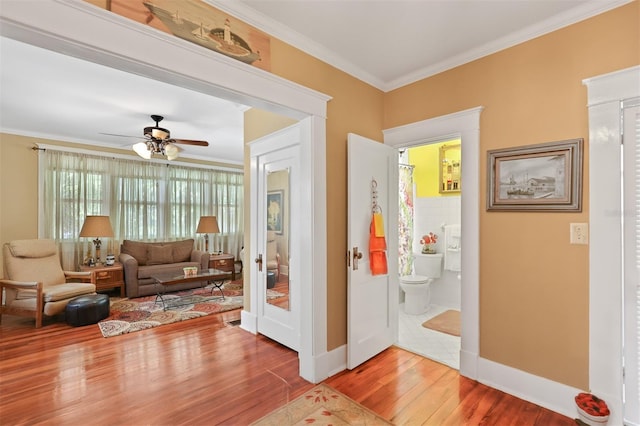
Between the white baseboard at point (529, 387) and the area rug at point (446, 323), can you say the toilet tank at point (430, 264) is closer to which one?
the area rug at point (446, 323)

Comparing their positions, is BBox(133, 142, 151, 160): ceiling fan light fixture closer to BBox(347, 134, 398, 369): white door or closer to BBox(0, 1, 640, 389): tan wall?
BBox(0, 1, 640, 389): tan wall

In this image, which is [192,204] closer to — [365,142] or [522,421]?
[365,142]

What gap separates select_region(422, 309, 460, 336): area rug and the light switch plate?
70.6 inches

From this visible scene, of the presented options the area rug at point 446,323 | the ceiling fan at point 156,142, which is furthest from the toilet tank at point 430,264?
the ceiling fan at point 156,142

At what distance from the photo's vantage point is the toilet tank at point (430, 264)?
435cm

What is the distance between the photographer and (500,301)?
2346 mm

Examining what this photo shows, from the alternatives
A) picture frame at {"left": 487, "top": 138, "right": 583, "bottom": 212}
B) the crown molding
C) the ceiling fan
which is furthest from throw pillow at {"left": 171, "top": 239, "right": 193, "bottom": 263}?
picture frame at {"left": 487, "top": 138, "right": 583, "bottom": 212}

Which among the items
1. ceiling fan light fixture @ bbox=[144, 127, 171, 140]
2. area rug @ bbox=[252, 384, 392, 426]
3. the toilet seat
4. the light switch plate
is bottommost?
area rug @ bbox=[252, 384, 392, 426]

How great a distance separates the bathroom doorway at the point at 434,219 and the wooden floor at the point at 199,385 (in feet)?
5.08

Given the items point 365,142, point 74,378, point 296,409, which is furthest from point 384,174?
point 74,378

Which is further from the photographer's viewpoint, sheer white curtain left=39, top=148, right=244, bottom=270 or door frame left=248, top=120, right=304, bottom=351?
sheer white curtain left=39, top=148, right=244, bottom=270

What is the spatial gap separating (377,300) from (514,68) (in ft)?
7.50

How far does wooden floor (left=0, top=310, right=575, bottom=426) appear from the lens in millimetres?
2008

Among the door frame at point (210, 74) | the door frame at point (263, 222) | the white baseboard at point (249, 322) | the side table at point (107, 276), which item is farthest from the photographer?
the side table at point (107, 276)
